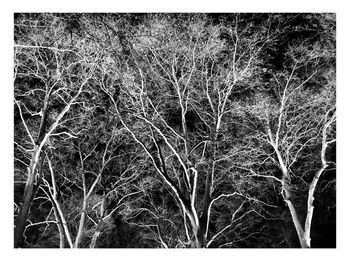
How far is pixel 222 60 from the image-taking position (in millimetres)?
11844

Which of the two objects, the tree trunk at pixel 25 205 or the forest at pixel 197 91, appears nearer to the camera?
the tree trunk at pixel 25 205

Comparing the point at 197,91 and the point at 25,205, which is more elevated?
the point at 197,91

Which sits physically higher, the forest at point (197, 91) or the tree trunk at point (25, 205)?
the forest at point (197, 91)

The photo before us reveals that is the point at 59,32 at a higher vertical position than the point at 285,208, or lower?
higher

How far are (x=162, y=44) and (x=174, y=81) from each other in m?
1.40

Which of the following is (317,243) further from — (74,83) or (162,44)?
(74,83)

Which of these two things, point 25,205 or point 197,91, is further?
point 197,91

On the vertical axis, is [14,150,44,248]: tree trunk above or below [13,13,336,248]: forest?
below

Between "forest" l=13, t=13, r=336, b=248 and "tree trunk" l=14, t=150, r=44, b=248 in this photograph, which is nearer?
"tree trunk" l=14, t=150, r=44, b=248
